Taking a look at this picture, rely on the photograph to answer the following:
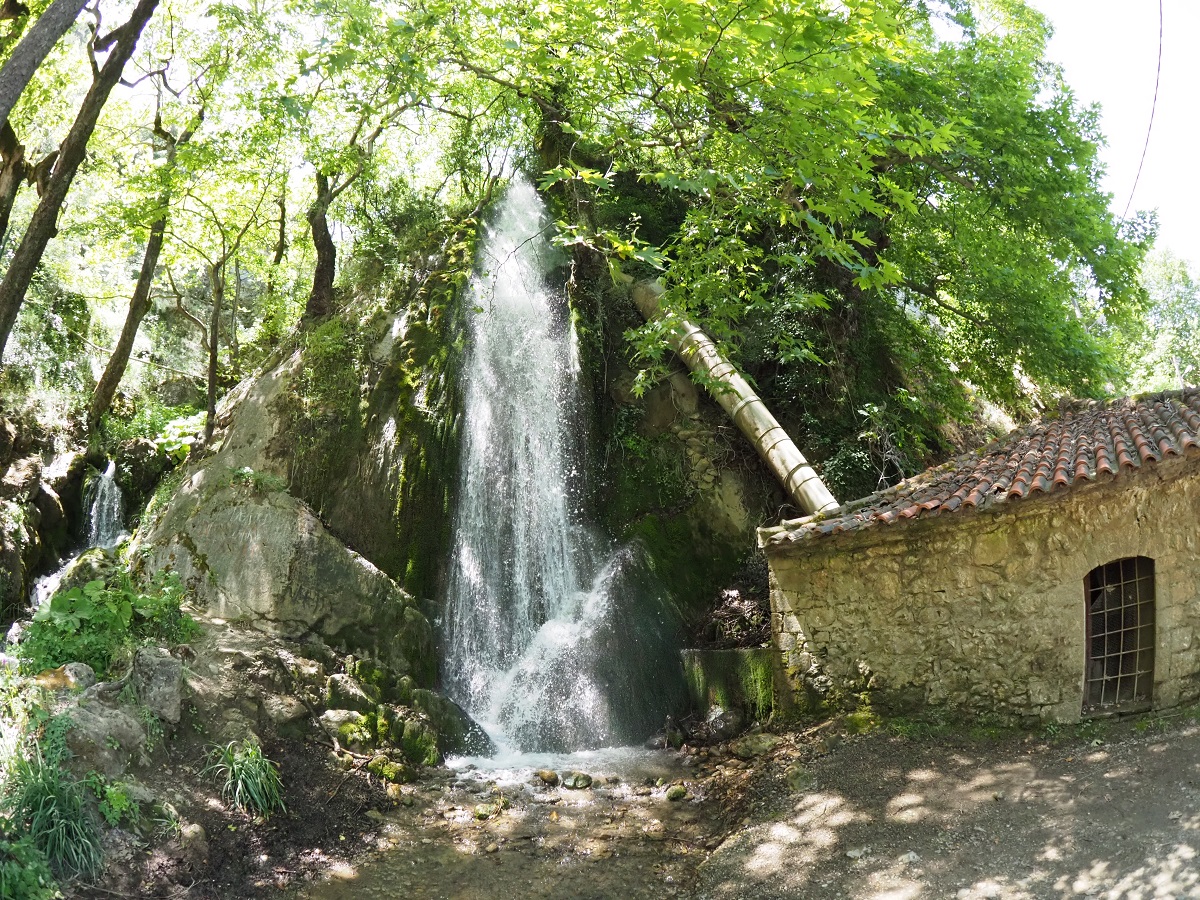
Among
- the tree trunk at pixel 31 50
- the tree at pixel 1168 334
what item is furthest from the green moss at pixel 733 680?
the tree at pixel 1168 334

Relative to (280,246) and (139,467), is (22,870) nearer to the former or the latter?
(139,467)

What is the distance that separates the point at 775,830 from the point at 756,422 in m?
6.47

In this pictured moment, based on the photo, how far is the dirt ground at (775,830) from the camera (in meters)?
5.66

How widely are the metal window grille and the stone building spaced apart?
1 cm

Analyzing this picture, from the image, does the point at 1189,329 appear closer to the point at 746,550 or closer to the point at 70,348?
the point at 746,550

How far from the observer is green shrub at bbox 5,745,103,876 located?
5199mm

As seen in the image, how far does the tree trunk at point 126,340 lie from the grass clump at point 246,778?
1032cm

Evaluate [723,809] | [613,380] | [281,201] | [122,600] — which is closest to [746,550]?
[613,380]

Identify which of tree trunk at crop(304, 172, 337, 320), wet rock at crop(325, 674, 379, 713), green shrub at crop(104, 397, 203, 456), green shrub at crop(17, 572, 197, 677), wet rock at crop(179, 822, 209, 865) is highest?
tree trunk at crop(304, 172, 337, 320)

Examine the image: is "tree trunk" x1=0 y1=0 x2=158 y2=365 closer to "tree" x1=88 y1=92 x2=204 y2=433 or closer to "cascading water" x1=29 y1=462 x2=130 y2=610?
"tree" x1=88 y1=92 x2=204 y2=433

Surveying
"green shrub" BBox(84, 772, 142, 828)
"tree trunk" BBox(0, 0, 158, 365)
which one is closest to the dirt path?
"green shrub" BBox(84, 772, 142, 828)

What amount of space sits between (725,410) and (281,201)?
855 centimetres

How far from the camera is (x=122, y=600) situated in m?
7.30

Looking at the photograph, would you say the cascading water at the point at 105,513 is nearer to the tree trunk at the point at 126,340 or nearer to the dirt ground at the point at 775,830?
the tree trunk at the point at 126,340
